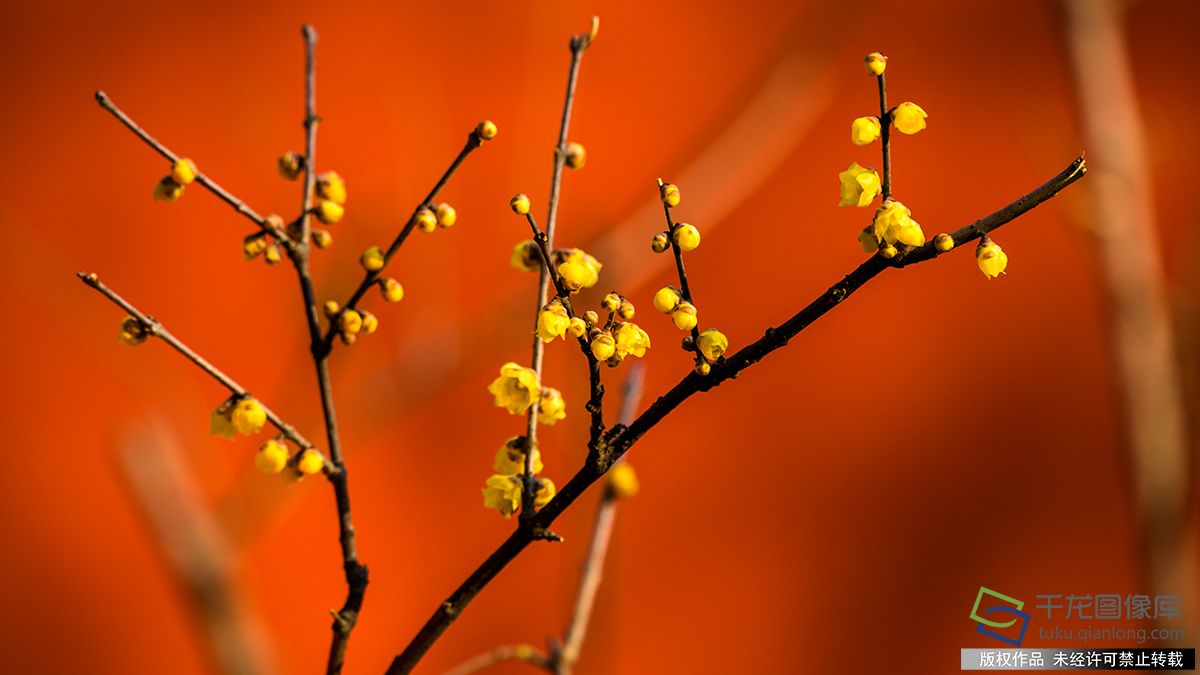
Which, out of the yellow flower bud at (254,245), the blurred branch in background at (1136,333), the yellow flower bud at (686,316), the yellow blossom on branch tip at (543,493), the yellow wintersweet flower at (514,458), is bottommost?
the yellow blossom on branch tip at (543,493)

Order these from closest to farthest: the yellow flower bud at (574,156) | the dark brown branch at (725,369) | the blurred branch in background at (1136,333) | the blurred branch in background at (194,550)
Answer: the dark brown branch at (725,369) → the yellow flower bud at (574,156) → the blurred branch in background at (194,550) → the blurred branch in background at (1136,333)

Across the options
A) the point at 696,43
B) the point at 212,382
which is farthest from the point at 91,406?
the point at 696,43

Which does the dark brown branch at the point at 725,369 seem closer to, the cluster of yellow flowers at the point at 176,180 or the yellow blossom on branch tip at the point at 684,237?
the yellow blossom on branch tip at the point at 684,237

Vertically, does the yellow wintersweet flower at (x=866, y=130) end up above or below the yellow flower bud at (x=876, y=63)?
below

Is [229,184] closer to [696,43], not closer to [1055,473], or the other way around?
[696,43]

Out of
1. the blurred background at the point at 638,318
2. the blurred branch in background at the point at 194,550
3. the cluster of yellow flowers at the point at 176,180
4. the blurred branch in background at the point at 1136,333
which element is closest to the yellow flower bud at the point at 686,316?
the cluster of yellow flowers at the point at 176,180

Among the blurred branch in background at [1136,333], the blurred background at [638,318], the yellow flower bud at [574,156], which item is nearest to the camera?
the yellow flower bud at [574,156]

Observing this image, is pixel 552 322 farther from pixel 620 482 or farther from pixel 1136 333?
pixel 1136 333
